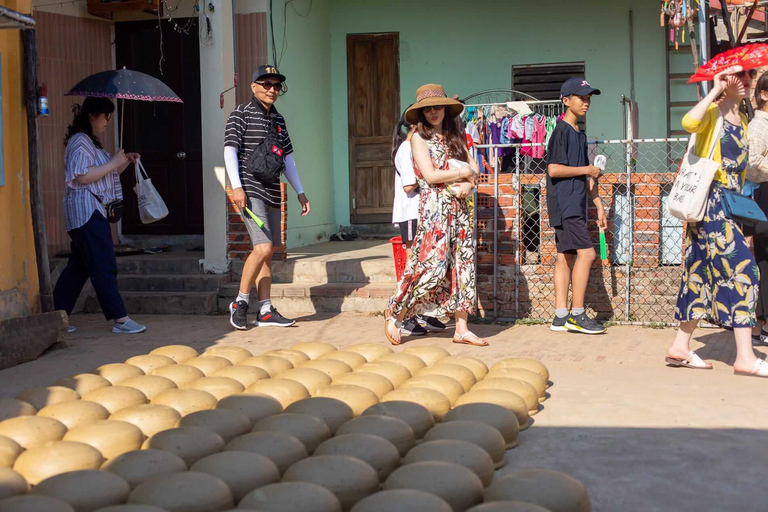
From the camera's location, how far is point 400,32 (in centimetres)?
Answer: 1107

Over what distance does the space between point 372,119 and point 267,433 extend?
324 inches

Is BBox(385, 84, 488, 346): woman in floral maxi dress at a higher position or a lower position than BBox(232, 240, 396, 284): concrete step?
higher

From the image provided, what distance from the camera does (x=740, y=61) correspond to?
454 centimetres

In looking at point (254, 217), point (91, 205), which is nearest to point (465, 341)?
point (254, 217)

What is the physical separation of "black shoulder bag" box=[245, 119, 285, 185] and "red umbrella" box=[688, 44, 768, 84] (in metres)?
3.26

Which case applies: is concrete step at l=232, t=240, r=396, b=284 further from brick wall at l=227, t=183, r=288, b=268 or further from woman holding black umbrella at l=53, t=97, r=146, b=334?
woman holding black umbrella at l=53, t=97, r=146, b=334

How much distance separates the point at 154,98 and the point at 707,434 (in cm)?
491

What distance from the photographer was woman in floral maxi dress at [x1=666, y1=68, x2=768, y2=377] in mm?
4605

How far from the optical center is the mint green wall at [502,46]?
10.5 meters

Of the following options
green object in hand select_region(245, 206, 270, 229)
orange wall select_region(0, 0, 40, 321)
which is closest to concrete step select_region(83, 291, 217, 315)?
green object in hand select_region(245, 206, 270, 229)

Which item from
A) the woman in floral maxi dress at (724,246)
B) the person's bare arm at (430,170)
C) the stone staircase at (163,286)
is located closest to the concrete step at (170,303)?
the stone staircase at (163,286)

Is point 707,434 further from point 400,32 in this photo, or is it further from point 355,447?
point 400,32

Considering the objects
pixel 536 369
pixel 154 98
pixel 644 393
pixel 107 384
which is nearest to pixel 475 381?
pixel 536 369

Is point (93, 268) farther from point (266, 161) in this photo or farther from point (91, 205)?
point (266, 161)
